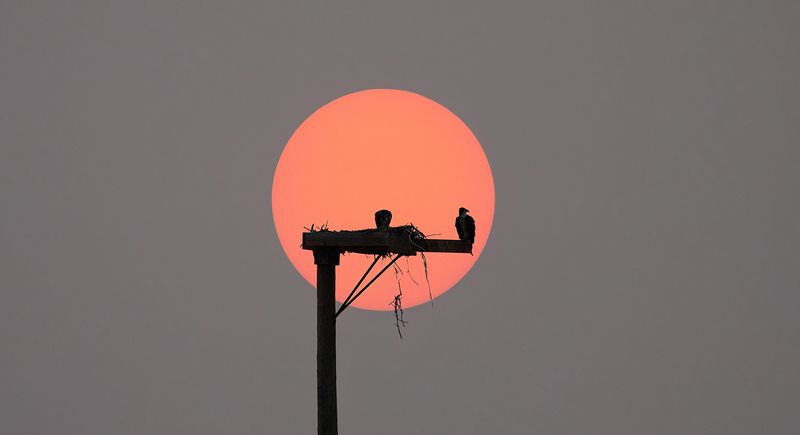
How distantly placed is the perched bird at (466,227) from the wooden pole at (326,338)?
64.8 inches

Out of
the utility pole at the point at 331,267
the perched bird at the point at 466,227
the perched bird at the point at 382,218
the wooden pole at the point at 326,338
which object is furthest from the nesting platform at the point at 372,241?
the perched bird at the point at 466,227

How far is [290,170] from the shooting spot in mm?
14719

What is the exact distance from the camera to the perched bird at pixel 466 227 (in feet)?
46.1

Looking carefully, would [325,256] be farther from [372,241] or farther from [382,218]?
[382,218]

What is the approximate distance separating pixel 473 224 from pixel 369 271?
146cm

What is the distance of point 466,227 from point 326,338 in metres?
2.27

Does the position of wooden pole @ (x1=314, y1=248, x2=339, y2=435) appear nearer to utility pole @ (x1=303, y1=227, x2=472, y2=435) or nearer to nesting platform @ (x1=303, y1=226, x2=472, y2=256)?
utility pole @ (x1=303, y1=227, x2=472, y2=435)

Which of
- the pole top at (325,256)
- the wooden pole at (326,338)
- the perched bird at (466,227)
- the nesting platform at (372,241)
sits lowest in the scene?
the wooden pole at (326,338)

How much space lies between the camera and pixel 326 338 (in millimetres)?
13547

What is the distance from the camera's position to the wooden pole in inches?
532

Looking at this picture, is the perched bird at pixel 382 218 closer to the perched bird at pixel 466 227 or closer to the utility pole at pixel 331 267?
the utility pole at pixel 331 267

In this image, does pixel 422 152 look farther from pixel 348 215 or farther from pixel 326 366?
pixel 326 366

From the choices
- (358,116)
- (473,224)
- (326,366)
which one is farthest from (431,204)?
(326,366)

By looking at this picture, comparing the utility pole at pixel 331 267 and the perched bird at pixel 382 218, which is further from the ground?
the perched bird at pixel 382 218
